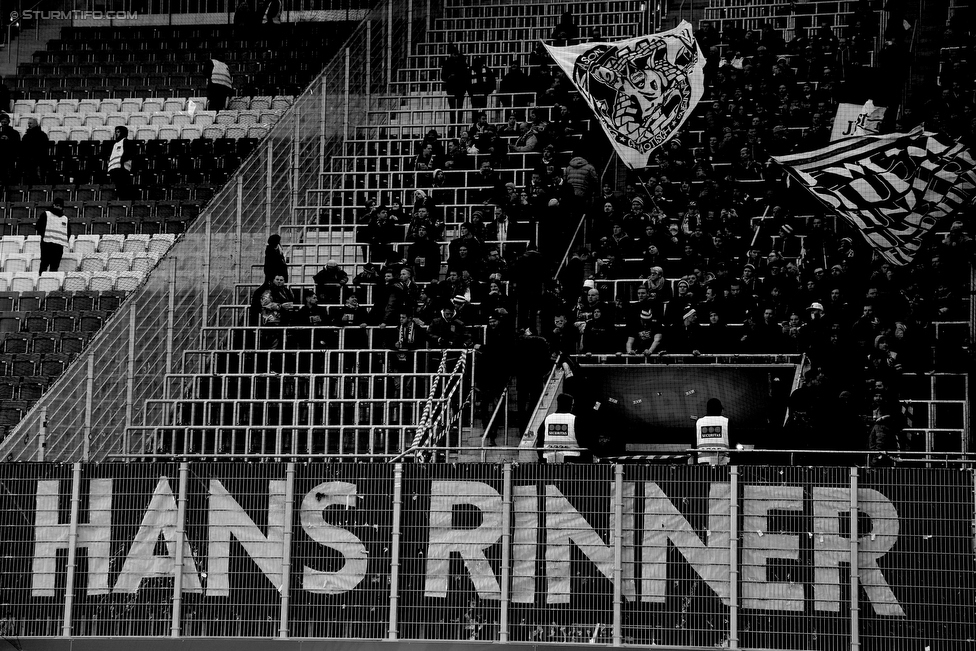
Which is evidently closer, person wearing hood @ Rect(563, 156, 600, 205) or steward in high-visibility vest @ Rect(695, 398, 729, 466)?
steward in high-visibility vest @ Rect(695, 398, 729, 466)

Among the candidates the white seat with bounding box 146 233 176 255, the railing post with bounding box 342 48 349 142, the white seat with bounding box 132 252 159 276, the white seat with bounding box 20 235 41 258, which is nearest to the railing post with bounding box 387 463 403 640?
the white seat with bounding box 132 252 159 276

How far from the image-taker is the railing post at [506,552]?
Result: 637 inches

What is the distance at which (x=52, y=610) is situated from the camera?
17.0 m

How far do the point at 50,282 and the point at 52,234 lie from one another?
105 centimetres

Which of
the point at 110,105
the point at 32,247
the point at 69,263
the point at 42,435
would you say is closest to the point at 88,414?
the point at 42,435

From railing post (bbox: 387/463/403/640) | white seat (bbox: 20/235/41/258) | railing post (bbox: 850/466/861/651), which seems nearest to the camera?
railing post (bbox: 850/466/861/651)

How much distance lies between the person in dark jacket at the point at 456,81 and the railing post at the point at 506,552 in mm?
17697

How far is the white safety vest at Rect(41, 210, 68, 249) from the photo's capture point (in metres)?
29.8

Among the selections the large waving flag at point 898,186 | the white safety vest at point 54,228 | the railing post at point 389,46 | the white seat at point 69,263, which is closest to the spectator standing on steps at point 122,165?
the white seat at point 69,263

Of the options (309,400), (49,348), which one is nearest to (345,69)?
(49,348)

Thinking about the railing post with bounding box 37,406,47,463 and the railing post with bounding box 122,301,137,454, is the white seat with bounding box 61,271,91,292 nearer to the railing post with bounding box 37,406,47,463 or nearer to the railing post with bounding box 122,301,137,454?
the railing post with bounding box 122,301,137,454

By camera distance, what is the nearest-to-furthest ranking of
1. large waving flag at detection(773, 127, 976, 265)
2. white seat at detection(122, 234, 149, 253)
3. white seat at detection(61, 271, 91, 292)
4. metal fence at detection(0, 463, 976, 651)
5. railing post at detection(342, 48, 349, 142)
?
metal fence at detection(0, 463, 976, 651), large waving flag at detection(773, 127, 976, 265), white seat at detection(61, 271, 91, 292), white seat at detection(122, 234, 149, 253), railing post at detection(342, 48, 349, 142)

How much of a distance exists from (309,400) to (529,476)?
730cm

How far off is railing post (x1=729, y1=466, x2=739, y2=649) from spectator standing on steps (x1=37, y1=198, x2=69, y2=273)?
699 inches
